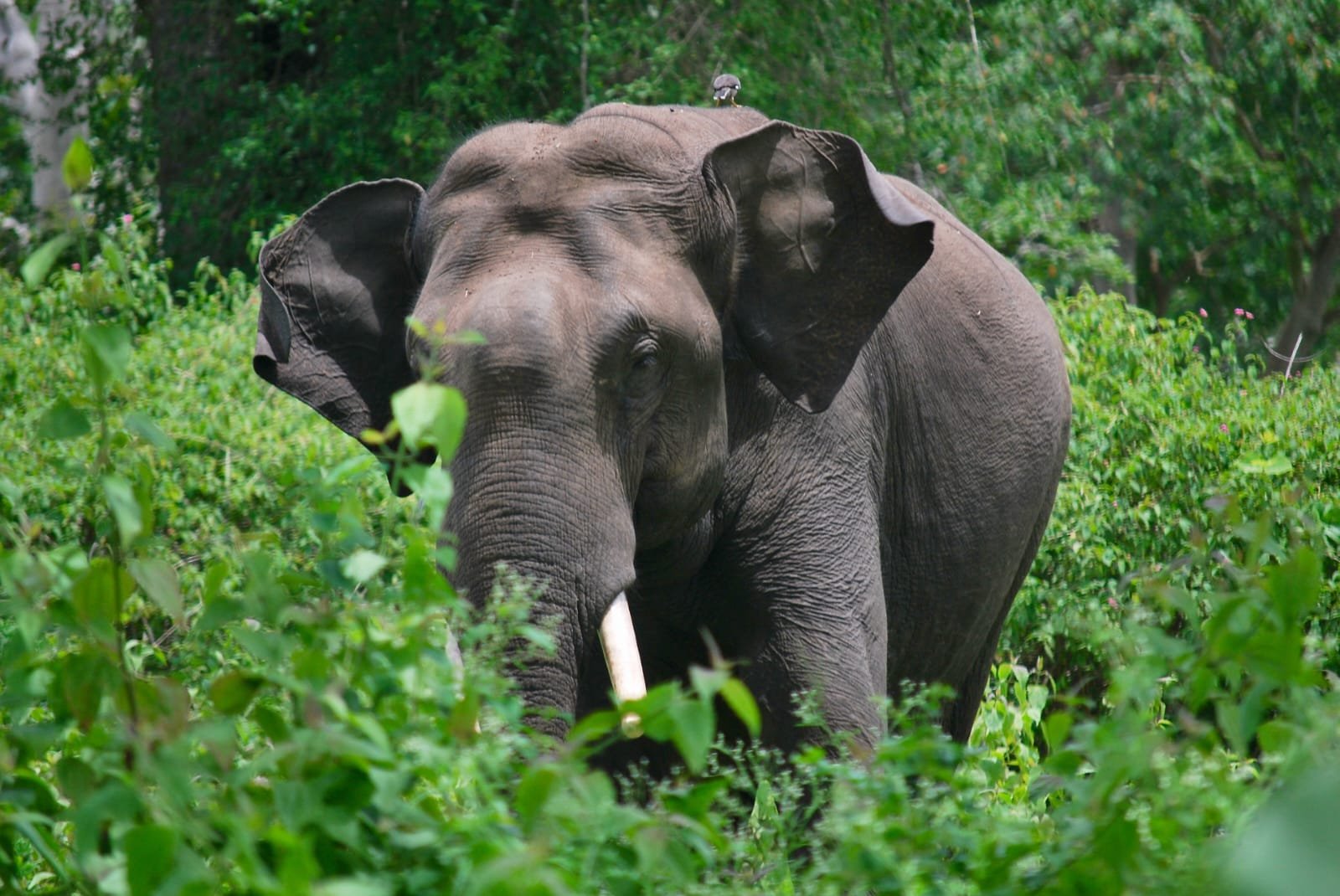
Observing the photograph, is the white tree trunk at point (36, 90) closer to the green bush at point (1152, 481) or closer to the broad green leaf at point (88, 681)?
the green bush at point (1152, 481)

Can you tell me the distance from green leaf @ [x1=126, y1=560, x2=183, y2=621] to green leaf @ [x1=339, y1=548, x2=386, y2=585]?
0.21m

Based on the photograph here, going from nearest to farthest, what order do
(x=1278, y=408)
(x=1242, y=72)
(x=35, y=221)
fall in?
(x=1278, y=408) → (x=35, y=221) → (x=1242, y=72)

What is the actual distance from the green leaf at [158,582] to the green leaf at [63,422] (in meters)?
0.16

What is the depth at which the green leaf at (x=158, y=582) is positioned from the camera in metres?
2.14

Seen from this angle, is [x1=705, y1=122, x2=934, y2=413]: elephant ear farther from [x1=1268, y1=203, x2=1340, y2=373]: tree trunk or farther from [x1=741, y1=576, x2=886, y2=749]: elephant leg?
[x1=1268, y1=203, x2=1340, y2=373]: tree trunk

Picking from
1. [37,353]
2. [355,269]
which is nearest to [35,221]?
[37,353]

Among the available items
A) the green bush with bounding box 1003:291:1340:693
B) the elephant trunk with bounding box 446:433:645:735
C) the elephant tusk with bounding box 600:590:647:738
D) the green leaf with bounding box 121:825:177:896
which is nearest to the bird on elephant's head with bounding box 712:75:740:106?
the elephant trunk with bounding box 446:433:645:735

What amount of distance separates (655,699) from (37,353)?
25.7ft

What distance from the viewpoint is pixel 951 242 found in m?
5.27

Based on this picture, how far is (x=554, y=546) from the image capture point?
357 centimetres

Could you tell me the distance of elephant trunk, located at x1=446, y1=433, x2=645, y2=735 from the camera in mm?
3512

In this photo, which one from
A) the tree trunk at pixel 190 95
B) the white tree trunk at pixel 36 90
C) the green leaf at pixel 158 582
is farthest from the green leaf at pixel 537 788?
the white tree trunk at pixel 36 90

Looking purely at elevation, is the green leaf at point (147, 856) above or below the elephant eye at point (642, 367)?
below

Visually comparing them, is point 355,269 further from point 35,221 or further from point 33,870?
point 35,221
